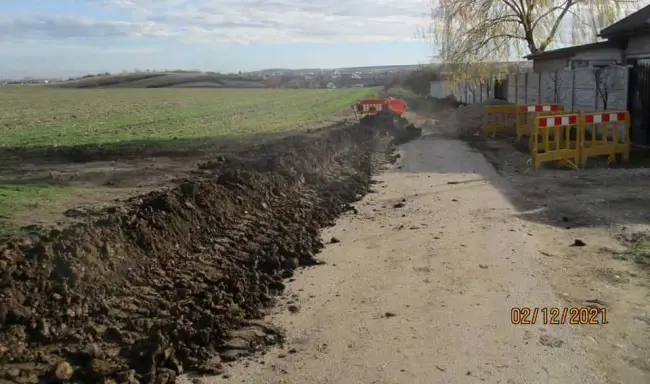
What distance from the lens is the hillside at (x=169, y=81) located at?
115 m

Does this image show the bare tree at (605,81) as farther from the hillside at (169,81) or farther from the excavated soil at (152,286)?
the hillside at (169,81)

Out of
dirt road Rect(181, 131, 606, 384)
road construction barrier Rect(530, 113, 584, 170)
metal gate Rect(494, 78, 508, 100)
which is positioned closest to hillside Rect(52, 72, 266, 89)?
metal gate Rect(494, 78, 508, 100)

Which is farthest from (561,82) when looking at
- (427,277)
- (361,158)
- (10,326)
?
(10,326)

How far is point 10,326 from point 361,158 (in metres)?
13.2

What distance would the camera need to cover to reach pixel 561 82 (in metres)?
24.0

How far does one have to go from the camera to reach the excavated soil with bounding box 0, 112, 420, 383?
5035 mm

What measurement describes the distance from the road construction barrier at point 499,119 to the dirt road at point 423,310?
47.4ft

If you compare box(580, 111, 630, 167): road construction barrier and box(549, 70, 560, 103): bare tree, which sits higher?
box(549, 70, 560, 103): bare tree

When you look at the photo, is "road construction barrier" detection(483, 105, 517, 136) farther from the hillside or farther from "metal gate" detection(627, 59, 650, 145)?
the hillside
